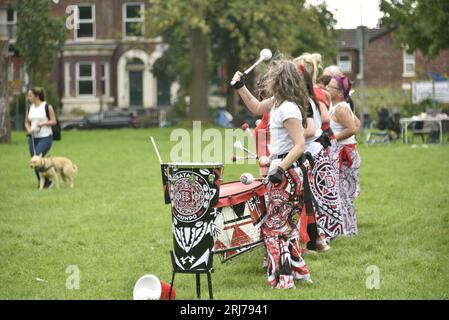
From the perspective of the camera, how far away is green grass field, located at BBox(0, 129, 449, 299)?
8625mm

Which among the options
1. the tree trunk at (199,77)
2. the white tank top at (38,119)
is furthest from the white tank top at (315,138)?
the tree trunk at (199,77)

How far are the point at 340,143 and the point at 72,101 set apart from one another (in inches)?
2079

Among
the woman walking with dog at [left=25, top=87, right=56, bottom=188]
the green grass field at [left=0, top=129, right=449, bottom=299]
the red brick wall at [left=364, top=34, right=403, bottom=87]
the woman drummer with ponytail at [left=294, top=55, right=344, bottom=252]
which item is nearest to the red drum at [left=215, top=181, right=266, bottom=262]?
the green grass field at [left=0, top=129, right=449, bottom=299]

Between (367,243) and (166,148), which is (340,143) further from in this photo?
(166,148)

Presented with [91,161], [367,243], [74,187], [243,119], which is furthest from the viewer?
[243,119]

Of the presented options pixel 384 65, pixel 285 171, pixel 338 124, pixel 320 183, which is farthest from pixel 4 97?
pixel 384 65

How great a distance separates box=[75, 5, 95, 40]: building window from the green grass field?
123ft

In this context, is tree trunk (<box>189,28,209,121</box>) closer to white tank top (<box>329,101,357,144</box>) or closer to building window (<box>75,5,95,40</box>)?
building window (<box>75,5,95,40</box>)

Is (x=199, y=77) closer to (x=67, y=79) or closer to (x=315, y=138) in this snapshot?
(x=67, y=79)

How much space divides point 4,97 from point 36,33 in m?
11.5

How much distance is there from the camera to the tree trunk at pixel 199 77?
43.0m

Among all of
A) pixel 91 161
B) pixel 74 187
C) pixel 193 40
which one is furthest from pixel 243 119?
pixel 74 187

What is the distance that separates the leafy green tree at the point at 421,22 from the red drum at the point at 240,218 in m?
28.1

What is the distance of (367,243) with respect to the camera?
11188mm
